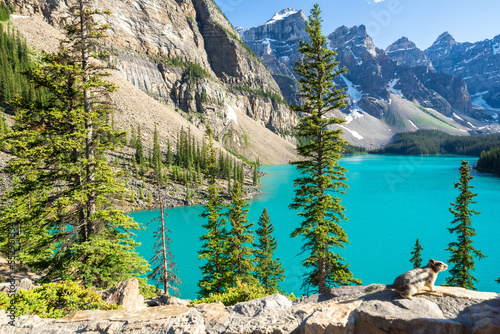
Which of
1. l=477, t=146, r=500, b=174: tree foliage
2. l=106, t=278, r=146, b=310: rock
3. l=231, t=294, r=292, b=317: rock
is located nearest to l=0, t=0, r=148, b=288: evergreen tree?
l=106, t=278, r=146, b=310: rock

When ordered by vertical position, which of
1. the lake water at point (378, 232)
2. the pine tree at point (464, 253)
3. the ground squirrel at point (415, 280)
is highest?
the ground squirrel at point (415, 280)

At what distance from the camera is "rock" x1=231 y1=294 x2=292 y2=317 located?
7648 millimetres

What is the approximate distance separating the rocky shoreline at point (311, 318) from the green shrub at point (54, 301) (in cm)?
59

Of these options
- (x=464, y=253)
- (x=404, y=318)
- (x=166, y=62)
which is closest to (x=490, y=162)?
(x=464, y=253)

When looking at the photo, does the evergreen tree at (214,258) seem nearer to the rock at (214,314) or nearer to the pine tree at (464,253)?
the rock at (214,314)

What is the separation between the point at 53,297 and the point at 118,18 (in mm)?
192473

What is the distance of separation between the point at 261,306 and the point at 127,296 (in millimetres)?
5817

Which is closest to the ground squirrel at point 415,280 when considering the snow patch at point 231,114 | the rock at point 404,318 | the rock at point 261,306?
the rock at point 404,318

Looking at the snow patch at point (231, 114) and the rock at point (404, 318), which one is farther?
the snow patch at point (231, 114)

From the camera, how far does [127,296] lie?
31.9 feet

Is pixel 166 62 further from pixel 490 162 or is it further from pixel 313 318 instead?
pixel 490 162

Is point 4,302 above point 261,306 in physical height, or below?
above

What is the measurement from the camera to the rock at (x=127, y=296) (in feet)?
31.2

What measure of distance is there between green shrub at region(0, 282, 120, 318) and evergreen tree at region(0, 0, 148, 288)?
4.51 ft
